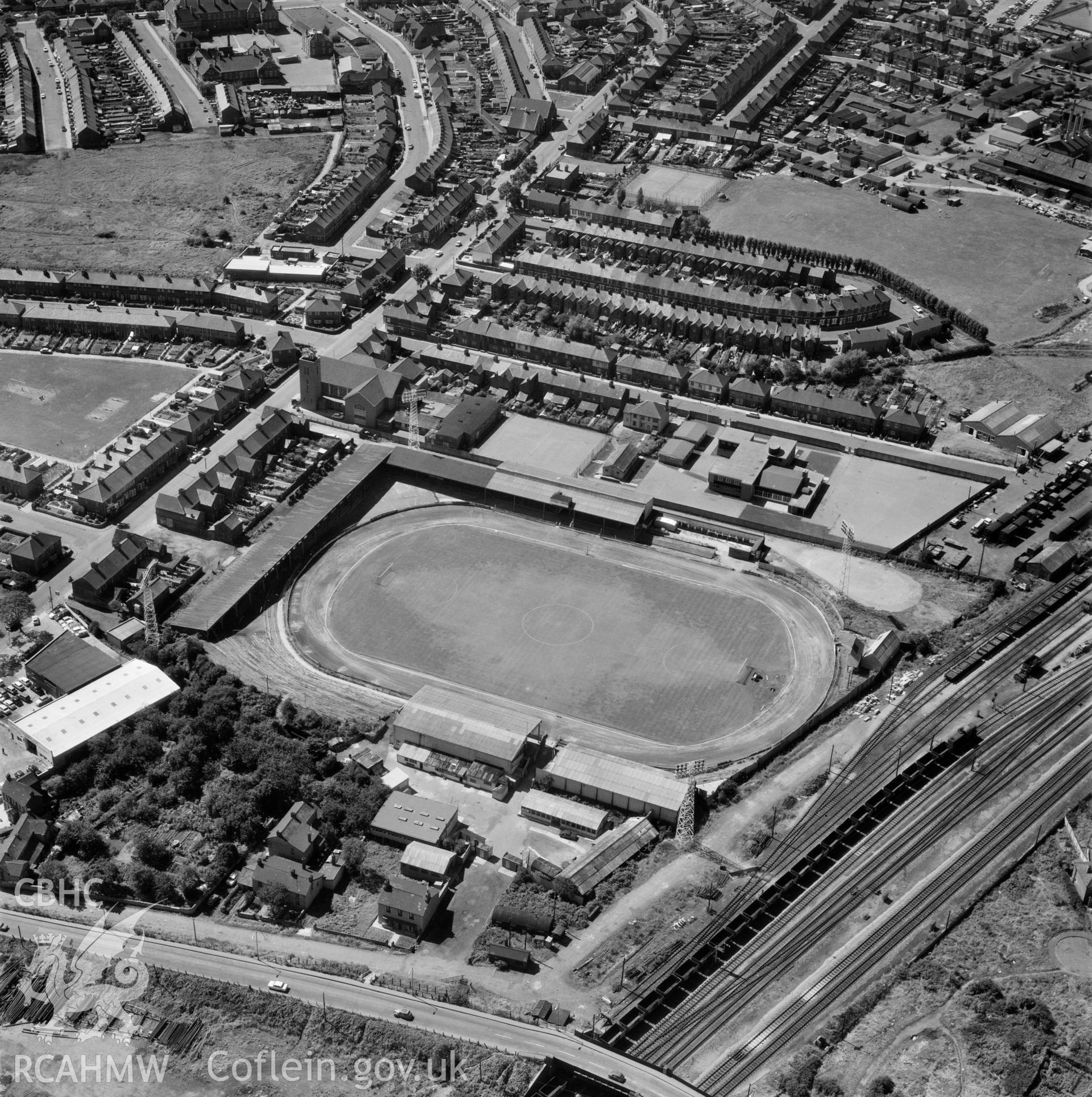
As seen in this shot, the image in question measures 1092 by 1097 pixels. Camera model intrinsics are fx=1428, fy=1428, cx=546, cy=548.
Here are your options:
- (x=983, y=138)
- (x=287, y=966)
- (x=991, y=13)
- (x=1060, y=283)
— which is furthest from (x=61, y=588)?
(x=991, y=13)

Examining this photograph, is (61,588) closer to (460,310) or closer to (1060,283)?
(460,310)

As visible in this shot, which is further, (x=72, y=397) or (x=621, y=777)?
(x=72, y=397)

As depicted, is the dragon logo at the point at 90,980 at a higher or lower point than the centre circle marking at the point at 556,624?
lower

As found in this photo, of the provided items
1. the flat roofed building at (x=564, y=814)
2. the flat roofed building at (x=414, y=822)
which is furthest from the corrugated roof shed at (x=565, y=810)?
the flat roofed building at (x=414, y=822)

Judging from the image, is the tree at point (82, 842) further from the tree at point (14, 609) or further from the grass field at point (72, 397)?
the grass field at point (72, 397)

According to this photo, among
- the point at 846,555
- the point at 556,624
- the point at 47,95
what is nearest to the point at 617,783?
the point at 556,624

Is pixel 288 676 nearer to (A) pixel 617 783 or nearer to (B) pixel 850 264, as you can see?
(A) pixel 617 783
